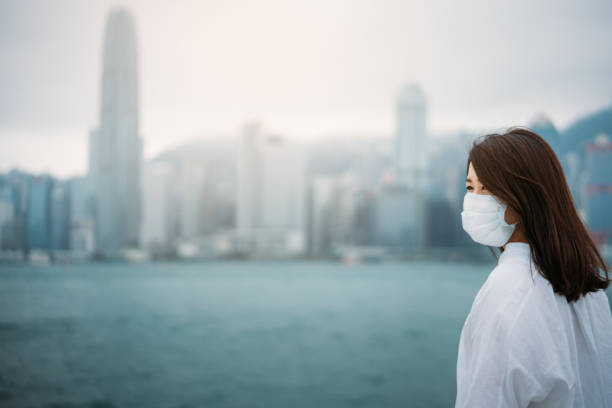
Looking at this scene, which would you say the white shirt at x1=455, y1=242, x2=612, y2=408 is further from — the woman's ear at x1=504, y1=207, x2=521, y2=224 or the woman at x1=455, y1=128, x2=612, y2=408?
the woman's ear at x1=504, y1=207, x2=521, y2=224

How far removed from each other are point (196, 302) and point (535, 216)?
166ft

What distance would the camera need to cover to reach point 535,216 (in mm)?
1331

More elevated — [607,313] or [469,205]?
[469,205]

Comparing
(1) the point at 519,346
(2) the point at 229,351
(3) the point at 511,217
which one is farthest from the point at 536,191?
(2) the point at 229,351

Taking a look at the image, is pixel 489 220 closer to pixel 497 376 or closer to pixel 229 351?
pixel 497 376

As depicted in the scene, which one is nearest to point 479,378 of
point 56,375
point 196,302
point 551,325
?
point 551,325

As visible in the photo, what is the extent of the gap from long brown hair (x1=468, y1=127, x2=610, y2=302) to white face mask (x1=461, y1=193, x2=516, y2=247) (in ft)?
0.10

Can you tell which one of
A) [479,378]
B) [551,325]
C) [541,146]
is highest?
[541,146]

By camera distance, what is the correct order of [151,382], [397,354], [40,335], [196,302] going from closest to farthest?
[151,382] < [397,354] < [40,335] < [196,302]

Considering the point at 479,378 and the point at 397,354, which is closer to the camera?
the point at 479,378

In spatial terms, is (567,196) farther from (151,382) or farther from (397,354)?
(397,354)

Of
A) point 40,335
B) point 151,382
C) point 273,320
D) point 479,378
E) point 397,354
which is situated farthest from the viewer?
point 273,320

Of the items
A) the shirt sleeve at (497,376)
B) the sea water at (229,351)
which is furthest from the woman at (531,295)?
the sea water at (229,351)

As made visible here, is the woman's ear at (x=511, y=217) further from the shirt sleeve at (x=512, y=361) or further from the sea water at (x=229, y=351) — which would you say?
the sea water at (x=229, y=351)
